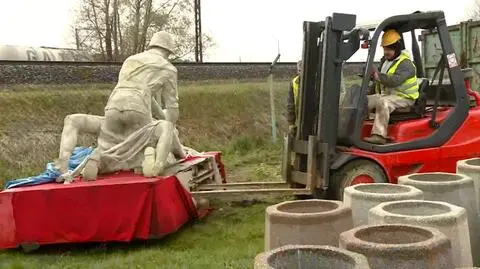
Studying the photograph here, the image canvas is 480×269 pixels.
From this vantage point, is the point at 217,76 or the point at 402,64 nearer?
the point at 402,64

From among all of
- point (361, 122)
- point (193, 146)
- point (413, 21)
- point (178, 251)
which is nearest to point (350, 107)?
point (361, 122)

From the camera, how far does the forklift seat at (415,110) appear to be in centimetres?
675

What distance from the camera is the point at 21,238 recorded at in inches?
242

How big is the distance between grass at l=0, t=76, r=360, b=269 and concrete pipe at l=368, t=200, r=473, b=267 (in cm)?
181

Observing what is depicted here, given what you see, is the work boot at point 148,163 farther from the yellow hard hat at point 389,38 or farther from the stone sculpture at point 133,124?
the yellow hard hat at point 389,38

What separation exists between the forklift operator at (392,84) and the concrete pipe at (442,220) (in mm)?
2906

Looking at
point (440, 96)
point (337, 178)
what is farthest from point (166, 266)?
point (440, 96)

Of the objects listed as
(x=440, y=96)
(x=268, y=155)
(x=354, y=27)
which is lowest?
(x=268, y=155)

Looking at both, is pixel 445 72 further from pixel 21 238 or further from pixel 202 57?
pixel 202 57

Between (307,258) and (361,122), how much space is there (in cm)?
385

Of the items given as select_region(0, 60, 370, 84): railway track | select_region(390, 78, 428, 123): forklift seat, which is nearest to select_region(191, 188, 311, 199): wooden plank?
select_region(390, 78, 428, 123): forklift seat

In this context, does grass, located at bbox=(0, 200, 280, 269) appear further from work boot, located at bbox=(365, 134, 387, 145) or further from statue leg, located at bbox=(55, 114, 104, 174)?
work boot, located at bbox=(365, 134, 387, 145)

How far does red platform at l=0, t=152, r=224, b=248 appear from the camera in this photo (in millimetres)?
6086

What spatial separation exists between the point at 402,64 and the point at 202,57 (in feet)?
66.1
